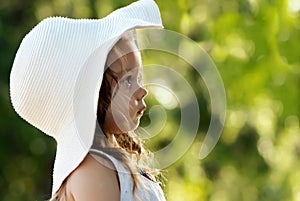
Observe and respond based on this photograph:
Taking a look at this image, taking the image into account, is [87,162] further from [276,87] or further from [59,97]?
[276,87]

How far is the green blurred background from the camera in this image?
2.94 m

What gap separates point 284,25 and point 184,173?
115cm

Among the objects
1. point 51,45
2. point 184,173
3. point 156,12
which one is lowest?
point 51,45

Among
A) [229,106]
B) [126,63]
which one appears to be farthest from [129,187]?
[229,106]

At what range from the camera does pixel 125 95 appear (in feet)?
4.54

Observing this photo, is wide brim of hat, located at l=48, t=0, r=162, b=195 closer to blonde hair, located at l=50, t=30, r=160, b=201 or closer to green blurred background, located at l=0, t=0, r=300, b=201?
blonde hair, located at l=50, t=30, r=160, b=201

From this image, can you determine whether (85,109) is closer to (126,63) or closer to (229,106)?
(126,63)

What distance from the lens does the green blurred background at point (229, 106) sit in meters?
2.94

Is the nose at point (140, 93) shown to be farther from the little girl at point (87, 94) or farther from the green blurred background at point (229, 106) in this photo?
the green blurred background at point (229, 106)

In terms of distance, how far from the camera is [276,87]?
3162 millimetres

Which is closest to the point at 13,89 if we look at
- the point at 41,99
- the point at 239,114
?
Result: the point at 41,99

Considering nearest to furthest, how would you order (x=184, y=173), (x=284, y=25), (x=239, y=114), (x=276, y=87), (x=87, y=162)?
1. (x=87, y=162)
2. (x=284, y=25)
3. (x=276, y=87)
4. (x=239, y=114)
5. (x=184, y=173)

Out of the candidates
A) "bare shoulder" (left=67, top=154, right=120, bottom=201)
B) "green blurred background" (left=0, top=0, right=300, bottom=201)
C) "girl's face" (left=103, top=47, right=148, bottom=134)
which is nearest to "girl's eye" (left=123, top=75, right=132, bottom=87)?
"girl's face" (left=103, top=47, right=148, bottom=134)

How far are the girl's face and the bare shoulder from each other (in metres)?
0.07
